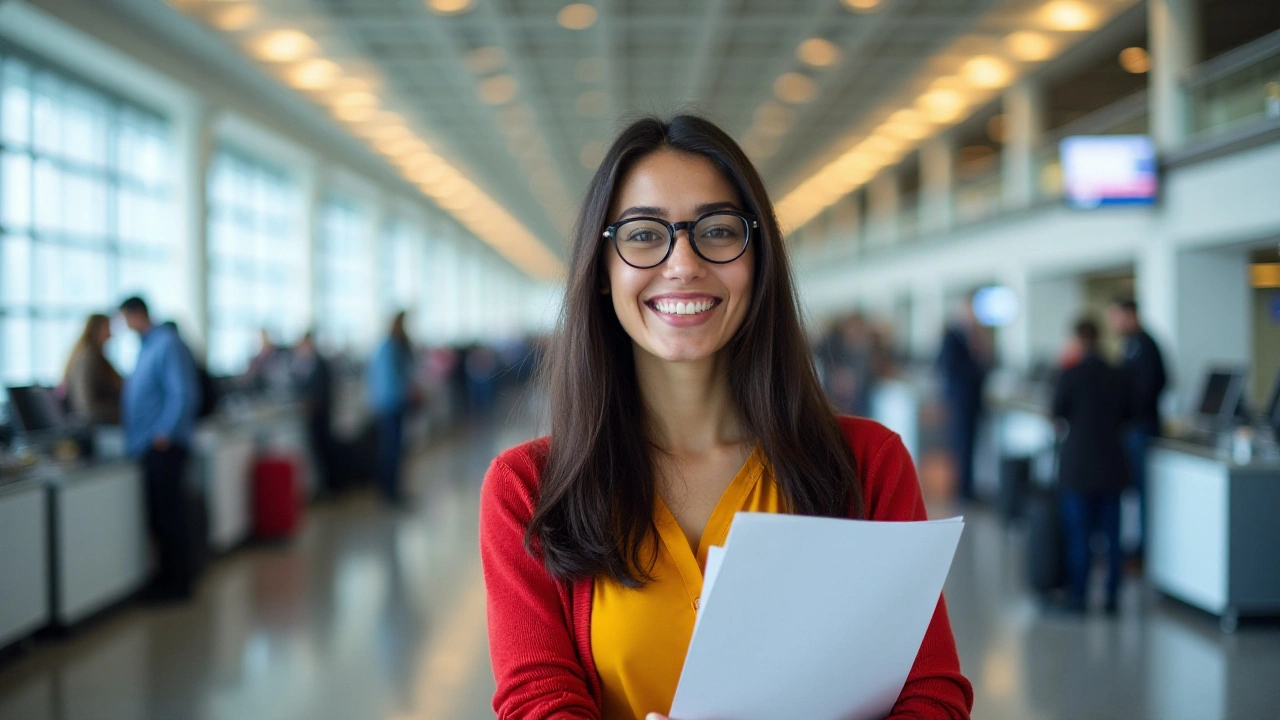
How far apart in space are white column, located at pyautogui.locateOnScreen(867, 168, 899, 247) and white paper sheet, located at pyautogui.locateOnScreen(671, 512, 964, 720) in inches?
803

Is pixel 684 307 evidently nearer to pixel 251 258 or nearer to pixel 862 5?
pixel 862 5

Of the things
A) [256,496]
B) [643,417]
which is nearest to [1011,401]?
[256,496]

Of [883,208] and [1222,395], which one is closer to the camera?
[1222,395]

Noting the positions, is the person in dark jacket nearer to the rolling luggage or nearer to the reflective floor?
the rolling luggage

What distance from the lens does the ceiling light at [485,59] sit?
10922 millimetres

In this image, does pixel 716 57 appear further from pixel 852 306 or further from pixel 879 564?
pixel 852 306

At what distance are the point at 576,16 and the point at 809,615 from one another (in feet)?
30.3

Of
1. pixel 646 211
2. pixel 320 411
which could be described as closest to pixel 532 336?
pixel 320 411

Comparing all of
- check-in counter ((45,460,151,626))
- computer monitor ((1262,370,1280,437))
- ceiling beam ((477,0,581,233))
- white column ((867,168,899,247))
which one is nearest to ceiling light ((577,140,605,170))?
ceiling beam ((477,0,581,233))

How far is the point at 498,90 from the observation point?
1284 centimetres

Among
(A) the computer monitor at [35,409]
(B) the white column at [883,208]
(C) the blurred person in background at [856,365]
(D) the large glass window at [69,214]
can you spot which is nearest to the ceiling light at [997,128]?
(C) the blurred person in background at [856,365]

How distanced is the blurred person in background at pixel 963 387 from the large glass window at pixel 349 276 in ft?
41.6

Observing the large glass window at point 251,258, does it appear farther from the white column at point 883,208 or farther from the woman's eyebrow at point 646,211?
→ the woman's eyebrow at point 646,211

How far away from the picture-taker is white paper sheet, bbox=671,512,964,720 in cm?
119
